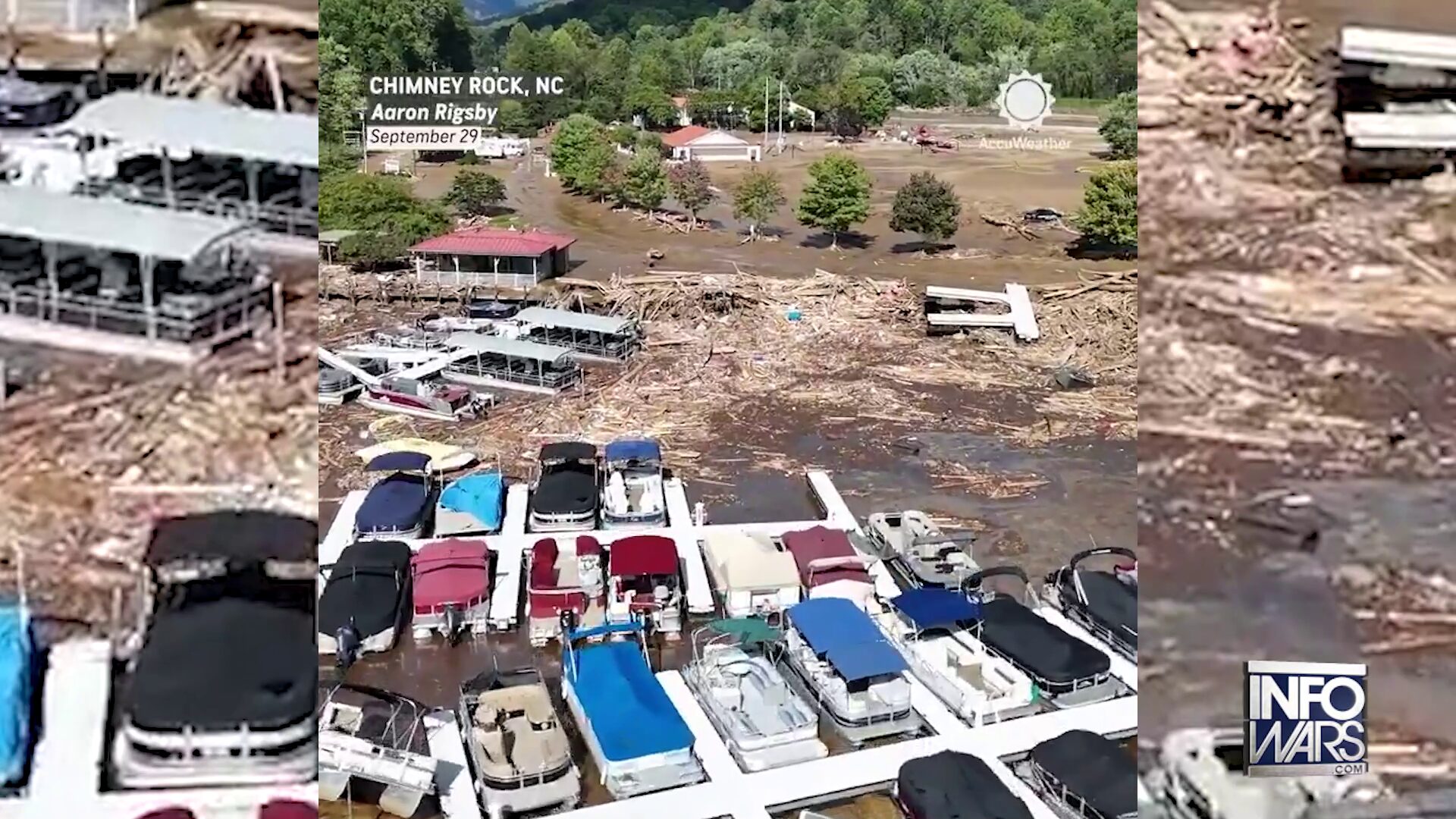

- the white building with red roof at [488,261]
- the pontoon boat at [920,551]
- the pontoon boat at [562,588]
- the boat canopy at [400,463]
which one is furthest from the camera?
the white building with red roof at [488,261]

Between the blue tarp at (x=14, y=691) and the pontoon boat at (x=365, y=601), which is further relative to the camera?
the pontoon boat at (x=365, y=601)

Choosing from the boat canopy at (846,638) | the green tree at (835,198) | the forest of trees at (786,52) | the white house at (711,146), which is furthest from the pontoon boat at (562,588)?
the white house at (711,146)

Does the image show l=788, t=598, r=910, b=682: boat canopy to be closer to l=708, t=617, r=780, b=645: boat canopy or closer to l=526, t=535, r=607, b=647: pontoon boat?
l=708, t=617, r=780, b=645: boat canopy

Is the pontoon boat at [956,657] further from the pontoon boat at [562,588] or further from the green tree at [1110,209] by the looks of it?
the green tree at [1110,209]

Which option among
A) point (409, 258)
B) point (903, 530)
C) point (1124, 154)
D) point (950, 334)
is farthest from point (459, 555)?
point (1124, 154)

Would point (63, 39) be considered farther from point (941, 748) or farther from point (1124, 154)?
point (1124, 154)

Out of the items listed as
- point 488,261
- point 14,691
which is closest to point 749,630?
point 14,691
